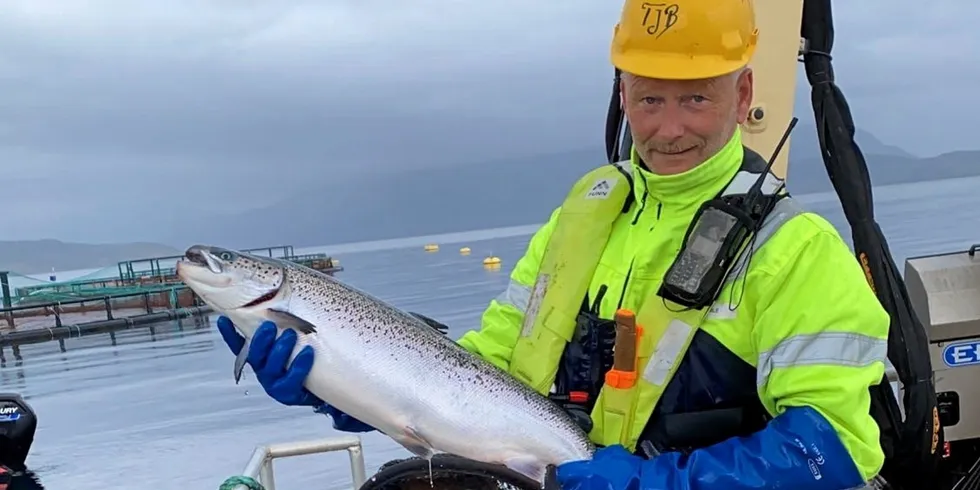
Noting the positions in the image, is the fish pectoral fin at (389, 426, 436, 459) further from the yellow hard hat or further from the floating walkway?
the floating walkway

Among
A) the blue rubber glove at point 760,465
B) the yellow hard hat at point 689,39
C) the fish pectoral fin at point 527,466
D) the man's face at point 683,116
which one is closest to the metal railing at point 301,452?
the fish pectoral fin at point 527,466

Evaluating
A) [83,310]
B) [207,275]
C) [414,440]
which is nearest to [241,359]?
[207,275]

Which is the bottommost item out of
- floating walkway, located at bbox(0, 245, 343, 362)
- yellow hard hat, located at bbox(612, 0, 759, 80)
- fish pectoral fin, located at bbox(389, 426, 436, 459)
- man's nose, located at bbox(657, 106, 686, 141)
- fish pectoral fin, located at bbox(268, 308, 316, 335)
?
floating walkway, located at bbox(0, 245, 343, 362)

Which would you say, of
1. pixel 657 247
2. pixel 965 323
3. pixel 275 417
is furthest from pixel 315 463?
pixel 657 247

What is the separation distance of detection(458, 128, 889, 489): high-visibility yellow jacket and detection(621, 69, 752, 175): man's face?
5 cm

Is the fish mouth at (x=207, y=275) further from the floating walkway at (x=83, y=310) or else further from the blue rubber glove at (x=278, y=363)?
the floating walkway at (x=83, y=310)

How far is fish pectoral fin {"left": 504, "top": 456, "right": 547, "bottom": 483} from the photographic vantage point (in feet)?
8.55

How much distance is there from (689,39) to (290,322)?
1606 millimetres

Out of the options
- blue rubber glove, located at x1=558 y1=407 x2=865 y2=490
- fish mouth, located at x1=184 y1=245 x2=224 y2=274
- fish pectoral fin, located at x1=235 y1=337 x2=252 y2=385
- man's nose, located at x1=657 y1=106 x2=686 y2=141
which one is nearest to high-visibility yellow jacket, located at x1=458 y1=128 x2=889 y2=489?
blue rubber glove, located at x1=558 y1=407 x2=865 y2=490

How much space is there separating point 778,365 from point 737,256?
1.08ft

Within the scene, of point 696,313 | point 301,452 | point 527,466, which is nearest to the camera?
point 696,313

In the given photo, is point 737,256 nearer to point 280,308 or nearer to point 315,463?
point 280,308

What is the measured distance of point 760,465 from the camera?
2074mm

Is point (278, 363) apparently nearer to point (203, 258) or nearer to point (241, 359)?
point (241, 359)
